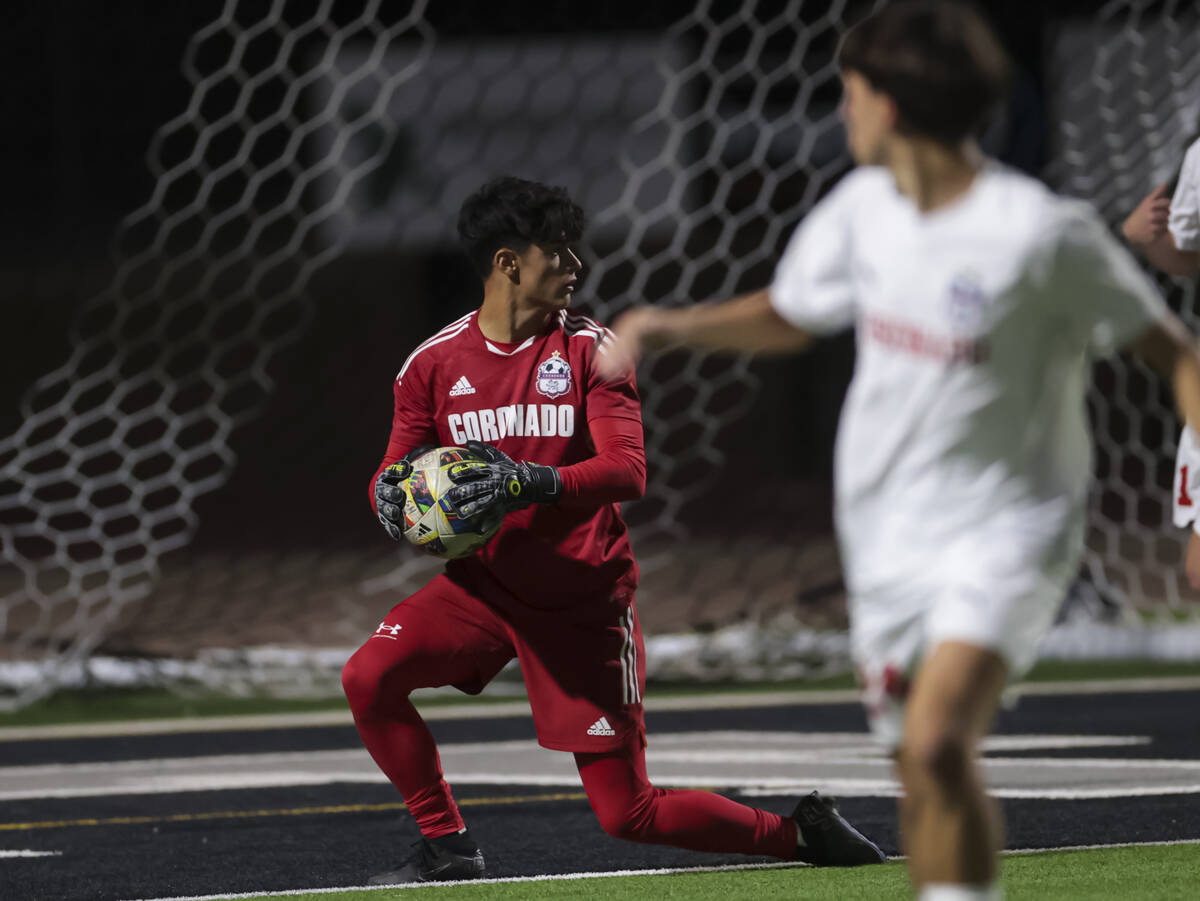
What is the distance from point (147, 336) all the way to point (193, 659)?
28.8 ft

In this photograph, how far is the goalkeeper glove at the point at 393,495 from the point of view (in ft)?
14.6

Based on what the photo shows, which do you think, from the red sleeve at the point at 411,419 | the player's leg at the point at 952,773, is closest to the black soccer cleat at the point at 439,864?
the red sleeve at the point at 411,419

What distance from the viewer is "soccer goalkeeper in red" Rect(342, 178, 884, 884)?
4520 millimetres

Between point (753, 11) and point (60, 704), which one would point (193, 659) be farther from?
point (753, 11)

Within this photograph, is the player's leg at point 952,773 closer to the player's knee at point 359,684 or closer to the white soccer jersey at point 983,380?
the white soccer jersey at point 983,380

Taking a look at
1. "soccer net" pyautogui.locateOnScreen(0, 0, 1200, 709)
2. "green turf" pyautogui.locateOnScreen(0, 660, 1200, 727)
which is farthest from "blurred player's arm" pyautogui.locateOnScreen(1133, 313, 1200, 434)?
"soccer net" pyautogui.locateOnScreen(0, 0, 1200, 709)

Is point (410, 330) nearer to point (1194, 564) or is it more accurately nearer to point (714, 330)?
point (1194, 564)

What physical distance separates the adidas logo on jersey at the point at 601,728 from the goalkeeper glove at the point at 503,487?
0.53m

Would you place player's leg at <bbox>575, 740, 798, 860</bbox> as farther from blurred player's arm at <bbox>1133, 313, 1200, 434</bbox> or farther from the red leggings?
blurred player's arm at <bbox>1133, 313, 1200, 434</bbox>

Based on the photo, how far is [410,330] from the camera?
62.8 feet

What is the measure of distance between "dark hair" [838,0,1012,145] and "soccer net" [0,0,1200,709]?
6156mm

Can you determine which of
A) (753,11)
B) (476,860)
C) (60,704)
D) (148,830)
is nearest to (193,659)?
(60,704)

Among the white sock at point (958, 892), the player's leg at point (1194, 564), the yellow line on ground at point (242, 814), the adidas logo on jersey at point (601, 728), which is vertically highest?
the white sock at point (958, 892)

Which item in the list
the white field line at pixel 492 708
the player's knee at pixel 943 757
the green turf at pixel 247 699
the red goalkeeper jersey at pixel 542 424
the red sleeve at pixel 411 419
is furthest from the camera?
the green turf at pixel 247 699
